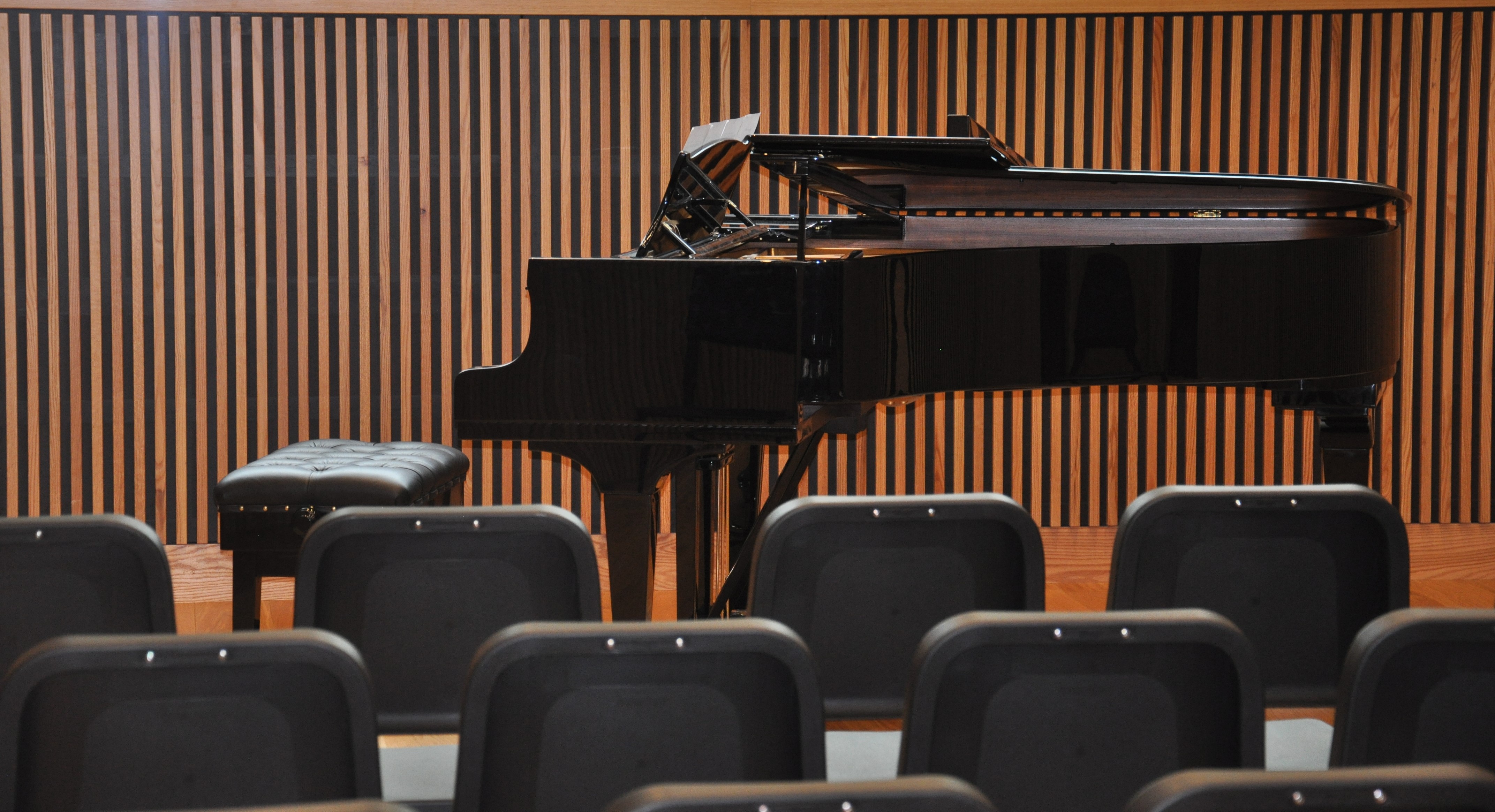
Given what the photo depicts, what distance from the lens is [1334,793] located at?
88cm

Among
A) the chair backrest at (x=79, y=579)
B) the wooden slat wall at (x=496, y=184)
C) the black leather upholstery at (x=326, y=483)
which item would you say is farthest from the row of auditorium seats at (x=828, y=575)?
the wooden slat wall at (x=496, y=184)

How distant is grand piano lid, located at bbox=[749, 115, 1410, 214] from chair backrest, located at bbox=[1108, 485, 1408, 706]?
1.53m

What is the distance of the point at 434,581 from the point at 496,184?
3308mm

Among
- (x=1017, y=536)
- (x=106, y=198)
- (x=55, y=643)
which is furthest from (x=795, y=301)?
(x=106, y=198)

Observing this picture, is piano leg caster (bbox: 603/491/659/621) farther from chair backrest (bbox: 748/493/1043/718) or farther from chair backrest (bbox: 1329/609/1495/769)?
chair backrest (bbox: 1329/609/1495/769)

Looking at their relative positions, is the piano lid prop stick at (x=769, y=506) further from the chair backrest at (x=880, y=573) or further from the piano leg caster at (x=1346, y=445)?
the piano leg caster at (x=1346, y=445)

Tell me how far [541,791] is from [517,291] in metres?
3.77

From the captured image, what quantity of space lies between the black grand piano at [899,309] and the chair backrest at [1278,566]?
3.74ft

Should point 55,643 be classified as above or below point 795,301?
below

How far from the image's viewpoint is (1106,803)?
1.36 m

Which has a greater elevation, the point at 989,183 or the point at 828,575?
the point at 989,183

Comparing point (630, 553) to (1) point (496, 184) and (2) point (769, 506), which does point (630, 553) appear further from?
(1) point (496, 184)

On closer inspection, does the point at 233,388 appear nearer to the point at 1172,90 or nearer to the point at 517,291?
the point at 517,291

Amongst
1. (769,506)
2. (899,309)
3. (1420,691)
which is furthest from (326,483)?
(1420,691)
